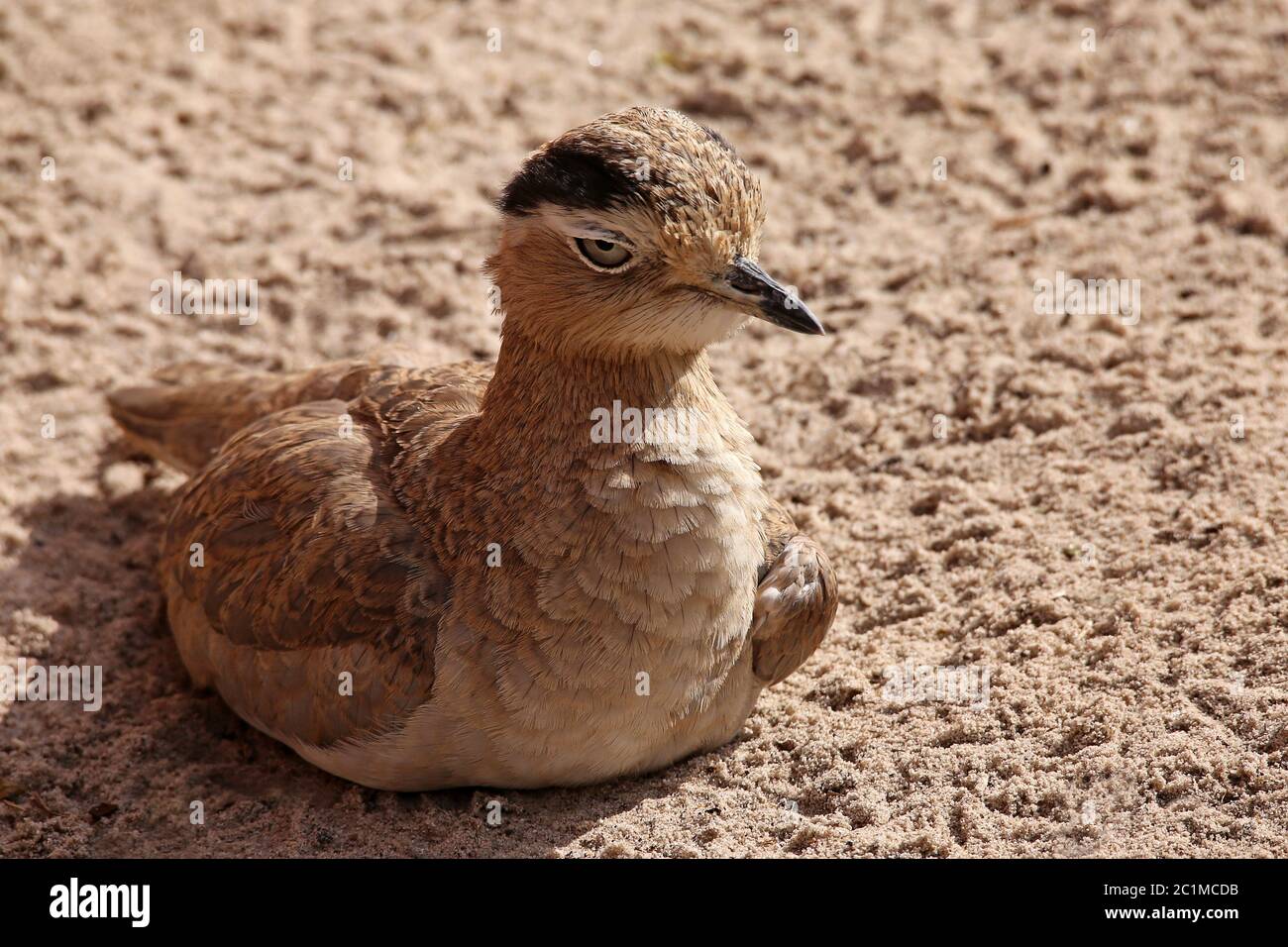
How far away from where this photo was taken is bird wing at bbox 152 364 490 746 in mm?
5660

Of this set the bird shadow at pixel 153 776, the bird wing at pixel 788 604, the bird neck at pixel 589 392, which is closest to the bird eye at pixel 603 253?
the bird neck at pixel 589 392

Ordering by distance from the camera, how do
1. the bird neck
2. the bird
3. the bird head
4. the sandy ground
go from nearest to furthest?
1. the bird head
2. the bird
3. the bird neck
4. the sandy ground

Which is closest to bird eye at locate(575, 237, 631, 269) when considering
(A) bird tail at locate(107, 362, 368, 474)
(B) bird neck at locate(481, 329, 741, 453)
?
(B) bird neck at locate(481, 329, 741, 453)

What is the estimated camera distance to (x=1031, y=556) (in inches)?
255

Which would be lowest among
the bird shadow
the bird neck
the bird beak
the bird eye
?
the bird shadow

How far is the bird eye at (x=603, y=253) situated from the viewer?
518cm

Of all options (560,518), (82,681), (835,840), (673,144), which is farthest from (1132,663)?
(82,681)

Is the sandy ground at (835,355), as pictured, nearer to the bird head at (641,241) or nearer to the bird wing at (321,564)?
the bird wing at (321,564)

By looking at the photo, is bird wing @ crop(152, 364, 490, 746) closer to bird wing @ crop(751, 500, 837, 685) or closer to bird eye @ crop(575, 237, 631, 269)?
bird eye @ crop(575, 237, 631, 269)

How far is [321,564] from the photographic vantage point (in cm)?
580

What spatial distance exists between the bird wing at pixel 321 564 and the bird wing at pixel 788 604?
1257 millimetres

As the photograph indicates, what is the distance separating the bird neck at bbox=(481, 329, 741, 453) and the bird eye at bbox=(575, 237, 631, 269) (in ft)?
1.18

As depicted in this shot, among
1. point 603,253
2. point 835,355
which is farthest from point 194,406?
point 835,355

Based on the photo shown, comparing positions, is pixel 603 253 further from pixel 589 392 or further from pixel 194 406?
pixel 194 406
